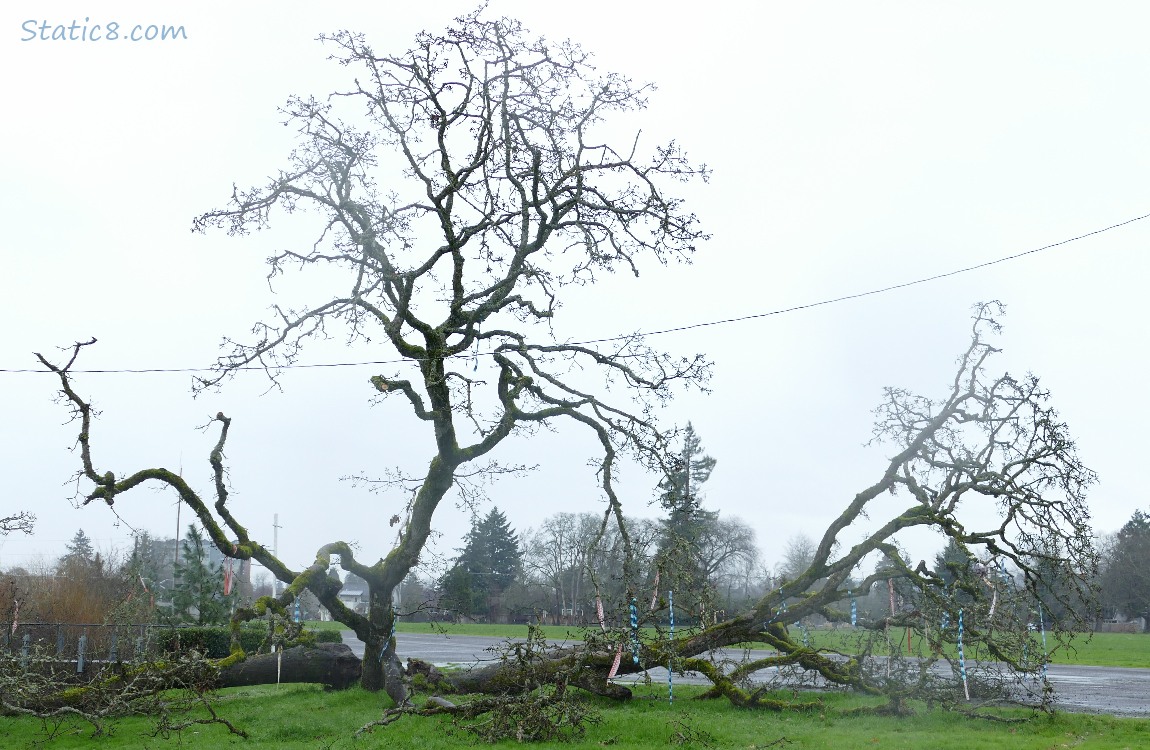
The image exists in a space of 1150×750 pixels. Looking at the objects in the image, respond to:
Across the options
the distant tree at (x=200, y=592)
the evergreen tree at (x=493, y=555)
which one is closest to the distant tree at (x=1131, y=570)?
the evergreen tree at (x=493, y=555)

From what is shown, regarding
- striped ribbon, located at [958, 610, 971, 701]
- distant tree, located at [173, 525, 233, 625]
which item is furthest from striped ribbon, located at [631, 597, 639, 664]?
distant tree, located at [173, 525, 233, 625]

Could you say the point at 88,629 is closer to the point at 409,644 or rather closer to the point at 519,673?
the point at 409,644

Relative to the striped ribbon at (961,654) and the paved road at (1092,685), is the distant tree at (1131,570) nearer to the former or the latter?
the paved road at (1092,685)

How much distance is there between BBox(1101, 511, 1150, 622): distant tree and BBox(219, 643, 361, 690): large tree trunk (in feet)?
151

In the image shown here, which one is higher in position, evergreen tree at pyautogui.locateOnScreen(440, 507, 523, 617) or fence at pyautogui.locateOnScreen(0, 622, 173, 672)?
evergreen tree at pyautogui.locateOnScreen(440, 507, 523, 617)

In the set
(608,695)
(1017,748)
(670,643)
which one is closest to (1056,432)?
(1017,748)

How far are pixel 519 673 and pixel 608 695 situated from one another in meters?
1.91

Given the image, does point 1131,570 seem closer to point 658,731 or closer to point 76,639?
point 658,731

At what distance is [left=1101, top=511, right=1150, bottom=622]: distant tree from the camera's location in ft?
161

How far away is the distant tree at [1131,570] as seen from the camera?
49.1 metres

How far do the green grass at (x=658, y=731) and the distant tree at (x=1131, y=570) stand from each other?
4365 cm

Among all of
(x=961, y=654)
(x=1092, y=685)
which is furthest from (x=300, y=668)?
(x=1092, y=685)

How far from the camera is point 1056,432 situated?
13.2 m

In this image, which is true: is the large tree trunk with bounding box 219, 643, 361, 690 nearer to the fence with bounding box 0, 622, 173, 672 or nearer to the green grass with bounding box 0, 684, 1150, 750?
the green grass with bounding box 0, 684, 1150, 750
